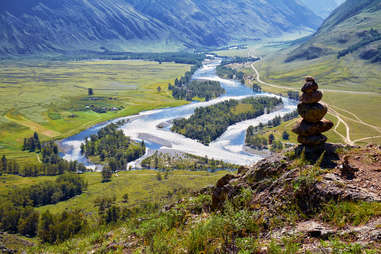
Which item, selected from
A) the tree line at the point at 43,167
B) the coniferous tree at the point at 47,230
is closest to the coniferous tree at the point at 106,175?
the tree line at the point at 43,167

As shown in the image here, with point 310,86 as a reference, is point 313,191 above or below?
below

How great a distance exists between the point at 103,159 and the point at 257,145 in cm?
6146

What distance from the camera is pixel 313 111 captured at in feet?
76.3

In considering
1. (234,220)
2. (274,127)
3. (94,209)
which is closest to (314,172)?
(234,220)

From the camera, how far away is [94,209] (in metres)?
81.7

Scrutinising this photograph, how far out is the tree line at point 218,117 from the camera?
137m

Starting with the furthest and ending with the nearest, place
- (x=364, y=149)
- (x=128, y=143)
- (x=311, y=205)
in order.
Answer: (x=128, y=143) < (x=364, y=149) < (x=311, y=205)

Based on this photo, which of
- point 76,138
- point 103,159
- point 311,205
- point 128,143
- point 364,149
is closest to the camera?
point 311,205

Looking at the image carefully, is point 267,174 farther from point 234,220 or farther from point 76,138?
point 76,138

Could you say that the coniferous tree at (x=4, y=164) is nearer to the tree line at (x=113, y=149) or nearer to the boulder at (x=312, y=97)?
the tree line at (x=113, y=149)

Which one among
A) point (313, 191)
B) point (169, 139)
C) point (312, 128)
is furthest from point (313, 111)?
point (169, 139)

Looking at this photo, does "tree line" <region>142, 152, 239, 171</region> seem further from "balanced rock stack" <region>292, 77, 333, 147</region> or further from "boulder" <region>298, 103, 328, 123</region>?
"boulder" <region>298, 103, 328, 123</region>

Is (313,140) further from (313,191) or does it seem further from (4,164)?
(4,164)

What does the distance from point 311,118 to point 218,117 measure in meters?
131
